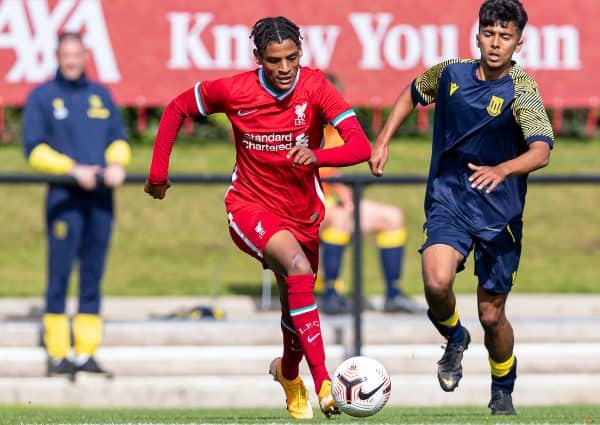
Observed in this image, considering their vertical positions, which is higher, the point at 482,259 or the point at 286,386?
the point at 482,259

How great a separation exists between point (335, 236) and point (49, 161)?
2575 mm

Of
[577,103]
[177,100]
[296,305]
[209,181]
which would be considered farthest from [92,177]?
[577,103]

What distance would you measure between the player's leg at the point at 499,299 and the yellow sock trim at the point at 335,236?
3.78 metres

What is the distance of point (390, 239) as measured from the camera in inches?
499

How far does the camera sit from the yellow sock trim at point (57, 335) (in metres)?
11.4

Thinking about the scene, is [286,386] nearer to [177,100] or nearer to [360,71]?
[177,100]

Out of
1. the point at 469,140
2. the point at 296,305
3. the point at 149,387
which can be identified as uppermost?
the point at 469,140

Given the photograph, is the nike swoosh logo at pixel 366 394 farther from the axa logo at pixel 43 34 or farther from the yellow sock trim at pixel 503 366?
the axa logo at pixel 43 34

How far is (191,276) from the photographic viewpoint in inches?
561

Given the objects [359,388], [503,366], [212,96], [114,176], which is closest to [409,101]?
[212,96]

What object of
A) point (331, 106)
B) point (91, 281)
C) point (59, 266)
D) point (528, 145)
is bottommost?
point (91, 281)

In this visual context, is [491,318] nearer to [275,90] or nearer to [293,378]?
[293,378]

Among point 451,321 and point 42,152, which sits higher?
point 42,152

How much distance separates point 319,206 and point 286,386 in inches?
43.6
